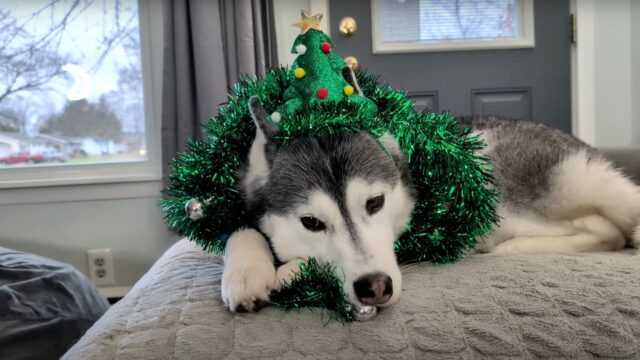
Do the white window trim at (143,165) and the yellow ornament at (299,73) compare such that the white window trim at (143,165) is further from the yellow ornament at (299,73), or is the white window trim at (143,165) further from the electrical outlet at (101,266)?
the yellow ornament at (299,73)

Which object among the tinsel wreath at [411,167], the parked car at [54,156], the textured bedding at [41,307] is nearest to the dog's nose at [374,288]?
the tinsel wreath at [411,167]

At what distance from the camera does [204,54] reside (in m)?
2.36

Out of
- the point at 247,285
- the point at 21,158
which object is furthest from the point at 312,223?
the point at 21,158

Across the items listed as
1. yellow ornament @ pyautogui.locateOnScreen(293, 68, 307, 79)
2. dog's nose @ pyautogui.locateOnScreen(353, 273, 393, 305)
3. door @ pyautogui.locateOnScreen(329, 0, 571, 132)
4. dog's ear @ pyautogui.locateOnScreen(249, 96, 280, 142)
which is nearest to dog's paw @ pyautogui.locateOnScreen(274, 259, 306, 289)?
dog's nose @ pyautogui.locateOnScreen(353, 273, 393, 305)

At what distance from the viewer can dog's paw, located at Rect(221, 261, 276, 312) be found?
0.77 metres

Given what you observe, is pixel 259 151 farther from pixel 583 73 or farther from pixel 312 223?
pixel 583 73

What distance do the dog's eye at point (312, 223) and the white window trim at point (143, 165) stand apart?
6.01 feet

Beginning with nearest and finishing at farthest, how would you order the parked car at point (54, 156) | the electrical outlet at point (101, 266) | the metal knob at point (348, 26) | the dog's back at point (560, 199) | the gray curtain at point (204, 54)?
1. the dog's back at point (560, 199)
2. the gray curtain at point (204, 54)
3. the metal knob at point (348, 26)
4. the electrical outlet at point (101, 266)
5. the parked car at point (54, 156)

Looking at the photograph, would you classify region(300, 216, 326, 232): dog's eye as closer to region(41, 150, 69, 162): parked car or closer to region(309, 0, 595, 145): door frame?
region(309, 0, 595, 145): door frame

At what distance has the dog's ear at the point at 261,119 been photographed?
0.93 meters

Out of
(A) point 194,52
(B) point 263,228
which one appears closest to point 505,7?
(A) point 194,52

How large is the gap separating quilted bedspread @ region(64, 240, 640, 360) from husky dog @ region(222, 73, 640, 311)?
6 centimetres

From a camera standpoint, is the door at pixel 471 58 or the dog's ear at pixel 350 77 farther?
the door at pixel 471 58

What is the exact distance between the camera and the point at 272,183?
3.25ft
